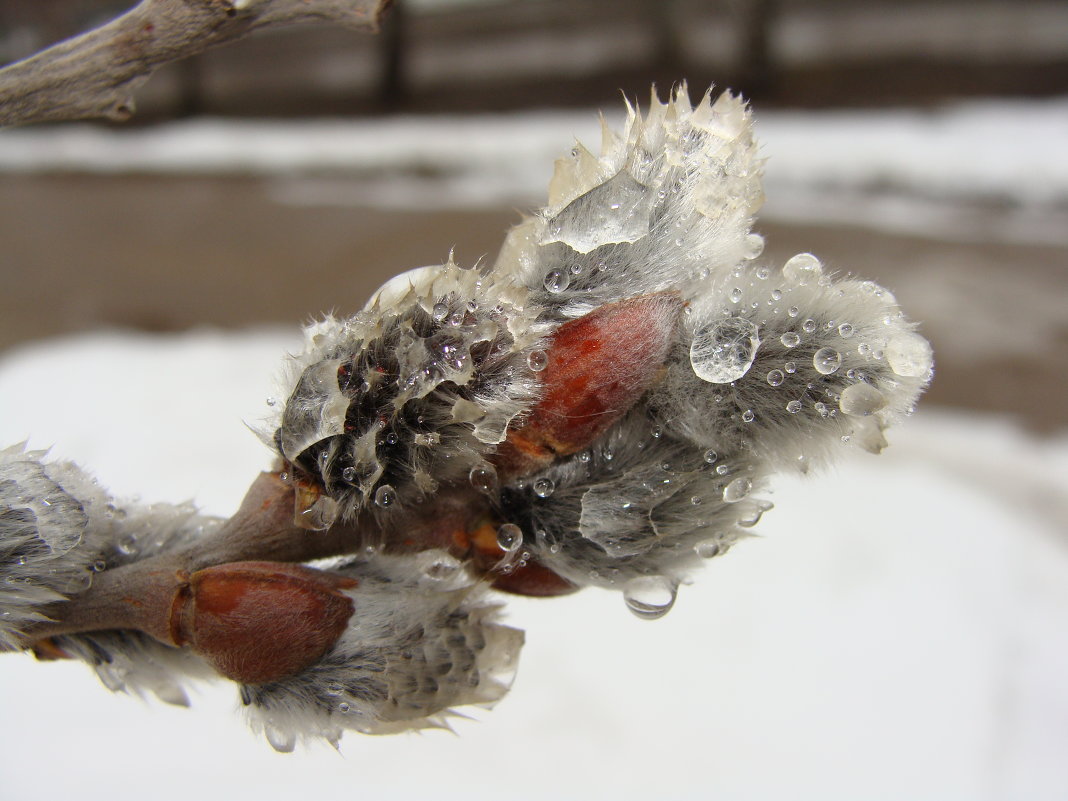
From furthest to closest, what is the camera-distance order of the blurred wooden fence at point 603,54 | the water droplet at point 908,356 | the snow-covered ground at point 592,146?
the blurred wooden fence at point 603,54, the snow-covered ground at point 592,146, the water droplet at point 908,356

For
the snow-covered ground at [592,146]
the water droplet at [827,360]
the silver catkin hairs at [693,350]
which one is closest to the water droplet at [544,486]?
the silver catkin hairs at [693,350]

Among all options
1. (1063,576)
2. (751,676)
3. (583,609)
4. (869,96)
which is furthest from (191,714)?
(869,96)

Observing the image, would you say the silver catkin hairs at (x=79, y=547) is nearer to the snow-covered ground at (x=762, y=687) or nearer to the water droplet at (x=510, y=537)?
the water droplet at (x=510, y=537)

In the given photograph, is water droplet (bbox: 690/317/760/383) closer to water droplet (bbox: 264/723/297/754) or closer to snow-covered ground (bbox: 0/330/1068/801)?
Answer: water droplet (bbox: 264/723/297/754)

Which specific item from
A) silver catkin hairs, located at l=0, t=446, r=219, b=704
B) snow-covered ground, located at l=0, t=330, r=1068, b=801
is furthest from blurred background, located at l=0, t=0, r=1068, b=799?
silver catkin hairs, located at l=0, t=446, r=219, b=704

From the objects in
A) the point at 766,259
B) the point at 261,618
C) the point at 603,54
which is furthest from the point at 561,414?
the point at 603,54

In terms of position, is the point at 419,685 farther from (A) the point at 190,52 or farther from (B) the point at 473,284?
(A) the point at 190,52
